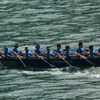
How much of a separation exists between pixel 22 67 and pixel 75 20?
3020 centimetres

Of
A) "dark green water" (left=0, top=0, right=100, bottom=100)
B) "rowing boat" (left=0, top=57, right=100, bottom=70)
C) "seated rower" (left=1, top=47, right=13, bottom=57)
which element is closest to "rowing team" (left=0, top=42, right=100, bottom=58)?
"seated rower" (left=1, top=47, right=13, bottom=57)

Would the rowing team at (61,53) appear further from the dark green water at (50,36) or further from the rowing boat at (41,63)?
the dark green water at (50,36)

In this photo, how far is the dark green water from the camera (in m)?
59.0

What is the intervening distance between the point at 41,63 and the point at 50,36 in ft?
61.1

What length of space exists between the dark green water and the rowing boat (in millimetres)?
1137

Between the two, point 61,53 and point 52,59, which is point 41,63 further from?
point 61,53

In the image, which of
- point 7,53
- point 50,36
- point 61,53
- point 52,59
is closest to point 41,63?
point 52,59

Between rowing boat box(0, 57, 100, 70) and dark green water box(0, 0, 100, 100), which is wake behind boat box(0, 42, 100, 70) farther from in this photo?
dark green water box(0, 0, 100, 100)

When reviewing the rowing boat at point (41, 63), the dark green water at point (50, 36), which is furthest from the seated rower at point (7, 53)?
the dark green water at point (50, 36)

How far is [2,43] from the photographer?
84.1 m

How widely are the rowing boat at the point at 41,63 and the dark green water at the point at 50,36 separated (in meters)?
1.14

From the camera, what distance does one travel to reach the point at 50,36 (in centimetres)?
8619

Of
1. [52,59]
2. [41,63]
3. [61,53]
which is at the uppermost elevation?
[61,53]

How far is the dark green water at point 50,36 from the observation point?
2323 inches
